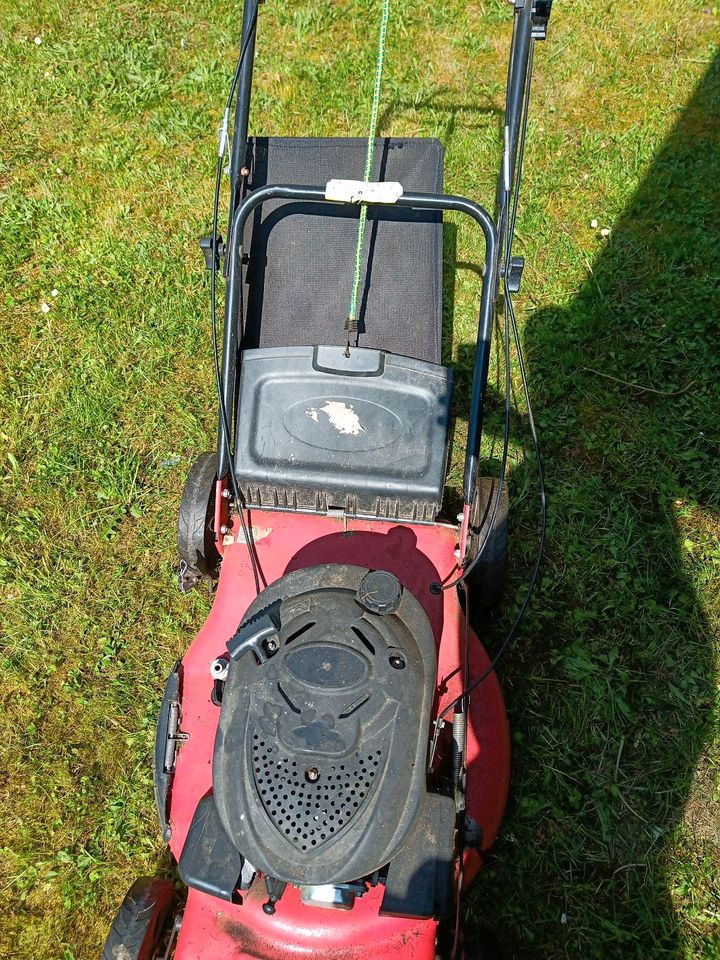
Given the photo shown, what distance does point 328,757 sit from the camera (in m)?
1.44

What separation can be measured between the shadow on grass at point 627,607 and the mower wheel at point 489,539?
0.40m

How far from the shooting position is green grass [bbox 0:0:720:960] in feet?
7.73

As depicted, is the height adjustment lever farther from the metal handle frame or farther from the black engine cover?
the metal handle frame

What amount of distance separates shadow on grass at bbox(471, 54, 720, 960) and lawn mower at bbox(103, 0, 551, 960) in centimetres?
31

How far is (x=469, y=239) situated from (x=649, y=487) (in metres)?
1.22

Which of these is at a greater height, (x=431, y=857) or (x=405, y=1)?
(x=405, y=1)

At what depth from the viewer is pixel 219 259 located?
2.29m

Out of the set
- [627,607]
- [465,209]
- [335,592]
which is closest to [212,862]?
[335,592]

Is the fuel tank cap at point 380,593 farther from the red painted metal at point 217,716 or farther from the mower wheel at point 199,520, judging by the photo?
the mower wheel at point 199,520

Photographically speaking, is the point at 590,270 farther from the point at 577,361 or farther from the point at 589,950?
the point at 589,950

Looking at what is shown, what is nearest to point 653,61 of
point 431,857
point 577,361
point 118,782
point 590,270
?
point 590,270

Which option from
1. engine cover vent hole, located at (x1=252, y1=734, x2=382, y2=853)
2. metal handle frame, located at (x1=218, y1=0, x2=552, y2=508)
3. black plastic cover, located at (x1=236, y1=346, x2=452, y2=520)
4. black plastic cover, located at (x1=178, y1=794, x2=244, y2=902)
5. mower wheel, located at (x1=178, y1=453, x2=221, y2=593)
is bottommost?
black plastic cover, located at (x1=178, y1=794, x2=244, y2=902)

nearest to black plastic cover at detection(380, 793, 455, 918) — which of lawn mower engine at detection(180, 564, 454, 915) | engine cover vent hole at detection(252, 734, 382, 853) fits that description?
lawn mower engine at detection(180, 564, 454, 915)

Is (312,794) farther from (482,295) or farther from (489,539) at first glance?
(482,295)
